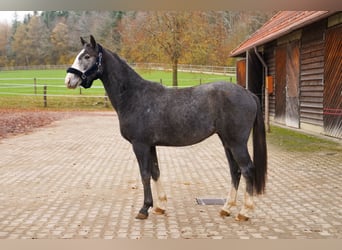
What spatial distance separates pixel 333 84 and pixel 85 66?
6.30 m

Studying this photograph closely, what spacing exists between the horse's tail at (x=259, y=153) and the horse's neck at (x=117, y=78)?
116 centimetres

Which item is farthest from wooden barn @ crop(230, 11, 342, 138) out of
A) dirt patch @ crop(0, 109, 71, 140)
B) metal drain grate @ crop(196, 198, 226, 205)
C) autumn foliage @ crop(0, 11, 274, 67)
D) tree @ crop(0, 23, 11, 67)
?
dirt patch @ crop(0, 109, 71, 140)

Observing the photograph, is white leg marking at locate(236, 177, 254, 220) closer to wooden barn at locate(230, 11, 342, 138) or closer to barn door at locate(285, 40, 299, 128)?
→ wooden barn at locate(230, 11, 342, 138)

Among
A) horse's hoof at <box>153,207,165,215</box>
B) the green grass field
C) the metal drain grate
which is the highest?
the green grass field

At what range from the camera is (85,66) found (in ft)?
11.6

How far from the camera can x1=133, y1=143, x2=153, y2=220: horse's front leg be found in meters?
3.67

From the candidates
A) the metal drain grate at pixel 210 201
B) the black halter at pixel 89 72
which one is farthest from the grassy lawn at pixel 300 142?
the black halter at pixel 89 72

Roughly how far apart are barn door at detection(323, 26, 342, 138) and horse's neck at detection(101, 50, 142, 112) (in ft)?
18.3

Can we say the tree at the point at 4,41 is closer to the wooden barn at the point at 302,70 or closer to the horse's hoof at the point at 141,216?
the horse's hoof at the point at 141,216

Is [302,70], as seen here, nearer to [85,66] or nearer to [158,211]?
[158,211]

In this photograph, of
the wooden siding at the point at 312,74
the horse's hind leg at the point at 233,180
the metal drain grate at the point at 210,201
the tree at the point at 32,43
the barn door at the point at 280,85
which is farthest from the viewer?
the barn door at the point at 280,85

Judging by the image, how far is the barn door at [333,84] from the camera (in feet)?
26.6

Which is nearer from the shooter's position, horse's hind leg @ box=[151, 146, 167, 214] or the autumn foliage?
horse's hind leg @ box=[151, 146, 167, 214]

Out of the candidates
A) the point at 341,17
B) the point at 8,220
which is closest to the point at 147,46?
the point at 8,220
